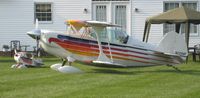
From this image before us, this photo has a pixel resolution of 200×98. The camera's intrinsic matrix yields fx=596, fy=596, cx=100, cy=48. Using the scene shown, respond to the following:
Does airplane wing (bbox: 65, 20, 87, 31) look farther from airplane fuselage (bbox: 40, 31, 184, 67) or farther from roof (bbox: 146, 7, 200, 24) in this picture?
roof (bbox: 146, 7, 200, 24)

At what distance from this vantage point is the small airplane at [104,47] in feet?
64.0

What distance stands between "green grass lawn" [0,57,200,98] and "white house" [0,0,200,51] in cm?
1209

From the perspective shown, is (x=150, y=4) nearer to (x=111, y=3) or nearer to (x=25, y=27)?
(x=111, y=3)

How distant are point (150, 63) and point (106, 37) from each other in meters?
1.77

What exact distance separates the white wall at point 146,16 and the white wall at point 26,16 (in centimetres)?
254

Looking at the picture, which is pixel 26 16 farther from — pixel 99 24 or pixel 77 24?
pixel 99 24

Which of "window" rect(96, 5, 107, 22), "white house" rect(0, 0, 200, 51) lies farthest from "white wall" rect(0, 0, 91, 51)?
"window" rect(96, 5, 107, 22)

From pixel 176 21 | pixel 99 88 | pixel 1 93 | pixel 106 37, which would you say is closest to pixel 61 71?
pixel 106 37

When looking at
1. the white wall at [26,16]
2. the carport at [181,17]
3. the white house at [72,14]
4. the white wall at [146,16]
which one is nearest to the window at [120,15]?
the white house at [72,14]

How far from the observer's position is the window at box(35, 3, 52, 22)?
32469mm

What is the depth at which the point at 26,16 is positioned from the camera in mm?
32406

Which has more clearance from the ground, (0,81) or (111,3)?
(111,3)

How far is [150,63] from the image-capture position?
2011 centimetres

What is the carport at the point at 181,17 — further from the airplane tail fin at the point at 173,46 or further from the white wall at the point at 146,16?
the airplane tail fin at the point at 173,46
